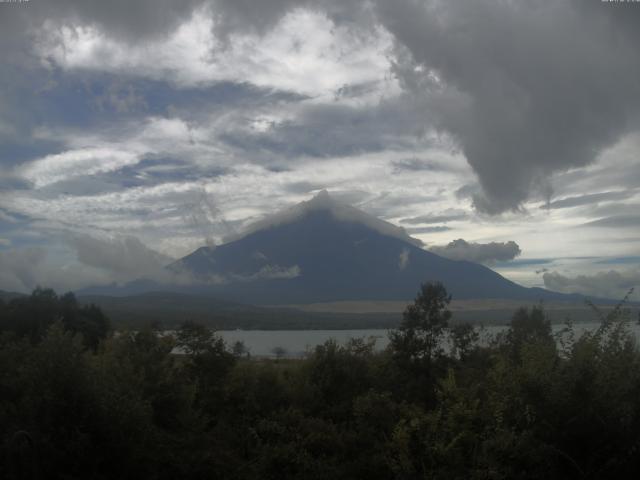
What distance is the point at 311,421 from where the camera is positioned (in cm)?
1969

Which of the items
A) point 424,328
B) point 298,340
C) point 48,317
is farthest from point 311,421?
point 298,340

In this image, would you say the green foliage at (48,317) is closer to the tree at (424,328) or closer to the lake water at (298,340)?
the lake water at (298,340)

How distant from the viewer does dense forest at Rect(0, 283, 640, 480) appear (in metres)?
11.9

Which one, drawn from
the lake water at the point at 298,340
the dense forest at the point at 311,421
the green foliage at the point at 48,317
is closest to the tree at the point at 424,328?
the lake water at the point at 298,340

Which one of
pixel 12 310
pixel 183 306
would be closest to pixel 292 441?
pixel 12 310

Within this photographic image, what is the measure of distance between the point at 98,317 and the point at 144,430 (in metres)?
46.7

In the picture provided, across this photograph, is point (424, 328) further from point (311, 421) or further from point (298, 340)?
point (298, 340)

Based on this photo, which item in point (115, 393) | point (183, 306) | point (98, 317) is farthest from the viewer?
point (183, 306)

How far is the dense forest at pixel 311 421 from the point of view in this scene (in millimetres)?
11922

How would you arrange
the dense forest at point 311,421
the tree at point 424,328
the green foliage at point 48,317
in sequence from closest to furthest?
the dense forest at point 311,421
the tree at point 424,328
the green foliage at point 48,317

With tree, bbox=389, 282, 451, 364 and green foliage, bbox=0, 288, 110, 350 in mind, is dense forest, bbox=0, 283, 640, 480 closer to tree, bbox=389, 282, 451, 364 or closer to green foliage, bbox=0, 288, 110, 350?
tree, bbox=389, 282, 451, 364

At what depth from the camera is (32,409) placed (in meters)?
12.1

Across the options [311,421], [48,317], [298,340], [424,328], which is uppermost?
[48,317]

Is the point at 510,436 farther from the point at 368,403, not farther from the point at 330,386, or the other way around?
the point at 330,386
